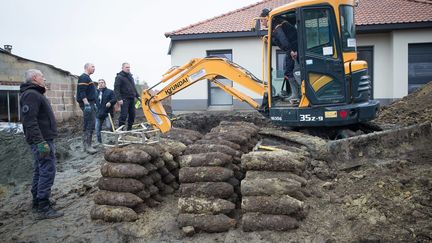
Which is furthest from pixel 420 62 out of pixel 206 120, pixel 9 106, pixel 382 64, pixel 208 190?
pixel 9 106

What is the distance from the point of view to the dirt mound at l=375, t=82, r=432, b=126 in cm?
872

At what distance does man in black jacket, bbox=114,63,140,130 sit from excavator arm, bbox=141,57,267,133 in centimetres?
77

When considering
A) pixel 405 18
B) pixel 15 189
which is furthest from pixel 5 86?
pixel 405 18

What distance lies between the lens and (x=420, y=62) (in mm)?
14312

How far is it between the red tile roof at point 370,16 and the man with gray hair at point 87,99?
253 inches

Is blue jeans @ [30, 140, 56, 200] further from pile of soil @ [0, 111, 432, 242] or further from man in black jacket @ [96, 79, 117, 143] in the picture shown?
man in black jacket @ [96, 79, 117, 143]

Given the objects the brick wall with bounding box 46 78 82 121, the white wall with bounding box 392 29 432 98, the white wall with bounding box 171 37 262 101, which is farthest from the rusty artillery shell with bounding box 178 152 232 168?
the brick wall with bounding box 46 78 82 121

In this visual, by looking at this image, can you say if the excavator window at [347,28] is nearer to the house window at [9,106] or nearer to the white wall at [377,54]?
the white wall at [377,54]

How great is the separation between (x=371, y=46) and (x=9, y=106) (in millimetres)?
13420

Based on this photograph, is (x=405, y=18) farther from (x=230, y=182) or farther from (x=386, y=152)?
(x=230, y=182)

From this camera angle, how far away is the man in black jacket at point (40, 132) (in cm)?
570

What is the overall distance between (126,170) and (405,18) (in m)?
12.3

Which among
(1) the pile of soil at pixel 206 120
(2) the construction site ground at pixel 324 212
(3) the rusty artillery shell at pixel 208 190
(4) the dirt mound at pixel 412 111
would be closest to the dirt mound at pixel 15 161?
(2) the construction site ground at pixel 324 212

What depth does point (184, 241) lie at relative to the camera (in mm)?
4949
